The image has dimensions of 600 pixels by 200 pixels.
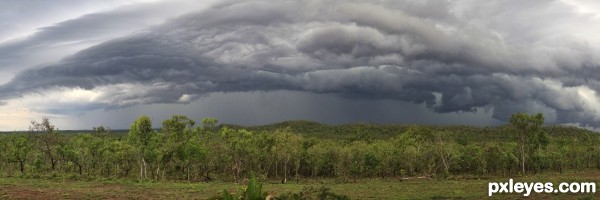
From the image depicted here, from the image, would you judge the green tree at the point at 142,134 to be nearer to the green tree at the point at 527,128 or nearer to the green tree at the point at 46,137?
the green tree at the point at 46,137

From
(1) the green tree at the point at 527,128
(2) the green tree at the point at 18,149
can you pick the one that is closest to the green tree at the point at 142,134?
(2) the green tree at the point at 18,149

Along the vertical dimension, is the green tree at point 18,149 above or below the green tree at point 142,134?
below

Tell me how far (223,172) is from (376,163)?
127 ft

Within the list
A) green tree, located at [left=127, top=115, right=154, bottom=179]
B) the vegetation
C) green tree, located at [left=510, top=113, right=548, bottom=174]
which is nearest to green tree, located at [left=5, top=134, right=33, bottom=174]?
the vegetation

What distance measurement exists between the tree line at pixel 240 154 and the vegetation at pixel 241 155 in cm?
18

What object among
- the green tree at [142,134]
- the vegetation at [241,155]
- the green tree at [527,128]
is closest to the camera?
the green tree at [142,134]

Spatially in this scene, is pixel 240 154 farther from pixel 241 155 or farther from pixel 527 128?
pixel 527 128

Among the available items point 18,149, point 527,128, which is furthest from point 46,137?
point 527,128

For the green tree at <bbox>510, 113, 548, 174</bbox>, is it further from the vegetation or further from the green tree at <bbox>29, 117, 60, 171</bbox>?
the green tree at <bbox>29, 117, 60, 171</bbox>

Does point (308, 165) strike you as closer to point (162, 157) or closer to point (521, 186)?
point (162, 157)

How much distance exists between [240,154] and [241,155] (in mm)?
700

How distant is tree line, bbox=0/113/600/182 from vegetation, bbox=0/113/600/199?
0.18 metres

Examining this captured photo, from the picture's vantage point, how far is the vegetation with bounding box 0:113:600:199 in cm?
8894

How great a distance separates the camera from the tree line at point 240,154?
89438mm
